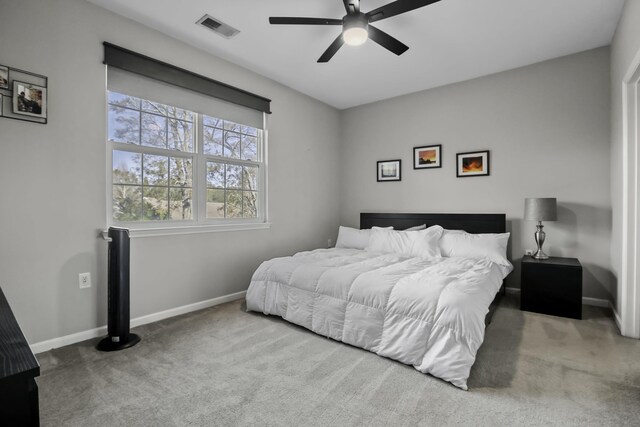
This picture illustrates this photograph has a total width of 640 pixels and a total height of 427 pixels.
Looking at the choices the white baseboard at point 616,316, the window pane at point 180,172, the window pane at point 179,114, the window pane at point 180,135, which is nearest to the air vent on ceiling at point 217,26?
the window pane at point 179,114

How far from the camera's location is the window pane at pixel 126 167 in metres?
2.84

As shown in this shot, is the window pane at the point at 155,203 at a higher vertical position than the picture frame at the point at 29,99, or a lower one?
lower

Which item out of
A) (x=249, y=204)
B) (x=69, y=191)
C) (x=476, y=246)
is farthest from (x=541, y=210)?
(x=69, y=191)

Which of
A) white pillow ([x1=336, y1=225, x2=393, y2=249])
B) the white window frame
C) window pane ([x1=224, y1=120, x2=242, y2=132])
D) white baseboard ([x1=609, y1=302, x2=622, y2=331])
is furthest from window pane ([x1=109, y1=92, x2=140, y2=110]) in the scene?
white baseboard ([x1=609, y1=302, x2=622, y2=331])

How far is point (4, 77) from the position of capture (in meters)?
2.20

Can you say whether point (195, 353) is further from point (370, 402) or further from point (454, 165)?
point (454, 165)

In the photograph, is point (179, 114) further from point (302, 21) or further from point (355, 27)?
point (355, 27)

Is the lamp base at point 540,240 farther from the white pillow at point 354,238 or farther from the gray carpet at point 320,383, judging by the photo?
the white pillow at point 354,238

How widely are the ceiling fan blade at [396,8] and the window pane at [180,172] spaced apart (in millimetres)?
2261

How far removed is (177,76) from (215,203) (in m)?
1.36

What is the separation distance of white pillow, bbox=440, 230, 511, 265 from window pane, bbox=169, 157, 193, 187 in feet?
9.90

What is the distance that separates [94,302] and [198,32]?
104 inches

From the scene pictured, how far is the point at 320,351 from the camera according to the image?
7.89 ft

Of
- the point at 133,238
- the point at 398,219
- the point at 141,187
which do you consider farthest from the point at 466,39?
the point at 133,238
